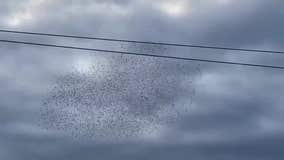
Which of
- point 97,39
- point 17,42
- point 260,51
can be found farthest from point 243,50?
point 17,42

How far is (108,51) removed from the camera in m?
51.2

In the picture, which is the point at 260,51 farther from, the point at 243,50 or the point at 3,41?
the point at 3,41

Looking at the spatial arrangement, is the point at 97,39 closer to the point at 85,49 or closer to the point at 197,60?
the point at 85,49

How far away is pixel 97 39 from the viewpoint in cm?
5244

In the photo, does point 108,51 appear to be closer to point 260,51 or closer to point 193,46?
point 193,46

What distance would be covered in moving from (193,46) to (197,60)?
0.82m

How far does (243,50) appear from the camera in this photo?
51.0 m

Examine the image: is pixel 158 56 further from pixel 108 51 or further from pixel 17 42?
pixel 17 42

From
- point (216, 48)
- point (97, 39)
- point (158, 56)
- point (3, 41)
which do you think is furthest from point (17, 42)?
point (216, 48)

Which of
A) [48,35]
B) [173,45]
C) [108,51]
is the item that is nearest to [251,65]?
[173,45]

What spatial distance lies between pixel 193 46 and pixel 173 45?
132cm

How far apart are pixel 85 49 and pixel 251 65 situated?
361 inches

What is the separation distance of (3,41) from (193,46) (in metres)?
10.7

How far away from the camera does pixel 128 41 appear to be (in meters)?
52.1
